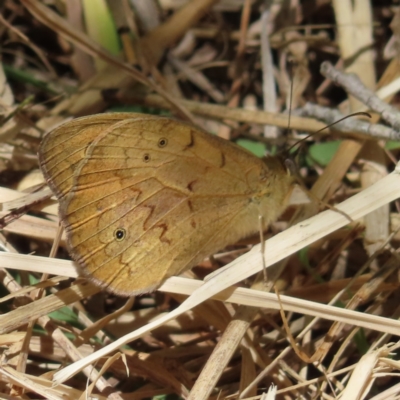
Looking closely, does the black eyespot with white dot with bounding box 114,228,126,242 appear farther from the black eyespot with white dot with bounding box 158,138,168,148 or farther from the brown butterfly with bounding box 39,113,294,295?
the black eyespot with white dot with bounding box 158,138,168,148

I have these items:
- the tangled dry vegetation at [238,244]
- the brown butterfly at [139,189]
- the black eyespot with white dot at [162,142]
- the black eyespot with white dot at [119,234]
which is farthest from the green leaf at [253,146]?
the black eyespot with white dot at [119,234]

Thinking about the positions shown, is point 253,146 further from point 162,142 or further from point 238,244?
point 162,142

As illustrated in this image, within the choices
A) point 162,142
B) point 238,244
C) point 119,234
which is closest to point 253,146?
point 238,244

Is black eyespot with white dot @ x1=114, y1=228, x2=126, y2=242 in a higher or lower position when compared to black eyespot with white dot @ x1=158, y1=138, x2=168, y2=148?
lower

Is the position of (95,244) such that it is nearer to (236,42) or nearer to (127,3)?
(127,3)

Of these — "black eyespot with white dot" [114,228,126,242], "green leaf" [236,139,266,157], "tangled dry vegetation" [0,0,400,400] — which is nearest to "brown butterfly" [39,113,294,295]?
"black eyespot with white dot" [114,228,126,242]

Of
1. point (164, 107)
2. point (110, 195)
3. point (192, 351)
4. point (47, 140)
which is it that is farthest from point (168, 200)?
point (164, 107)

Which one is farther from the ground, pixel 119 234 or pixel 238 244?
pixel 119 234
